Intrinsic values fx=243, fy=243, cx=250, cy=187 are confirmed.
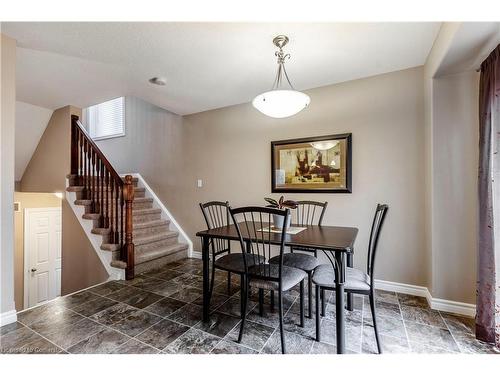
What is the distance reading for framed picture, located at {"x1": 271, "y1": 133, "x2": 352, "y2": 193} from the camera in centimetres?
273

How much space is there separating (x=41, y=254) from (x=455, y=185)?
5983mm

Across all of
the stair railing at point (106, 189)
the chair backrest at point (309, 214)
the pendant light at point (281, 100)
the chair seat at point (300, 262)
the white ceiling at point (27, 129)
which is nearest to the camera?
the pendant light at point (281, 100)

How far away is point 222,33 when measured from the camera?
1.89m

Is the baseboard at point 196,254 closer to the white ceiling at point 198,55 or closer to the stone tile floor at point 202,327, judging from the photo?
the stone tile floor at point 202,327

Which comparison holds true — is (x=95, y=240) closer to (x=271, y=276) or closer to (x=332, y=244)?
(x=271, y=276)

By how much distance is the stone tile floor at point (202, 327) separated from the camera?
1.67m

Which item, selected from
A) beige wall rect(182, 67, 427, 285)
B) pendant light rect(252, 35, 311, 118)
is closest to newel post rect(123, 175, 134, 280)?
beige wall rect(182, 67, 427, 285)

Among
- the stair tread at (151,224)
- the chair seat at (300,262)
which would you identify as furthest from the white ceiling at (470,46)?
the stair tread at (151,224)

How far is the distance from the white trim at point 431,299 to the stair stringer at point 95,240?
304 cm

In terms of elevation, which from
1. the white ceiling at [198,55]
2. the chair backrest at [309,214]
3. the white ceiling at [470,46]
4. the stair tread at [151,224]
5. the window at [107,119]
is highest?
the window at [107,119]

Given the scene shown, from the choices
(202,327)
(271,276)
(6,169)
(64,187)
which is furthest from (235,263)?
(64,187)

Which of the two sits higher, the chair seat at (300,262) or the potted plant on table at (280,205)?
the potted plant on table at (280,205)
